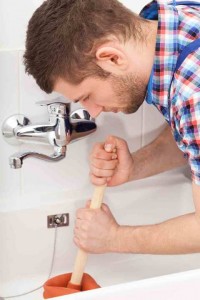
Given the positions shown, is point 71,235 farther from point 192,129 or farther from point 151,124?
point 192,129

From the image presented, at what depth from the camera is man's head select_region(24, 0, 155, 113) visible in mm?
949

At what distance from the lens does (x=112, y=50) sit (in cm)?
95

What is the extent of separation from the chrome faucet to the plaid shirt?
0.27m

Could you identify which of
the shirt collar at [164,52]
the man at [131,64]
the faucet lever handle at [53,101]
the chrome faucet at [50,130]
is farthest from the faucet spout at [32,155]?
the shirt collar at [164,52]

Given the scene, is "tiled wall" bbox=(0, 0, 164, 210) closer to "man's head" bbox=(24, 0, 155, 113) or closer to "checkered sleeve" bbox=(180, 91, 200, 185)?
"man's head" bbox=(24, 0, 155, 113)

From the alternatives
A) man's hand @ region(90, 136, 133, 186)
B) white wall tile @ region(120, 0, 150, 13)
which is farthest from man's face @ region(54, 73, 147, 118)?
white wall tile @ region(120, 0, 150, 13)

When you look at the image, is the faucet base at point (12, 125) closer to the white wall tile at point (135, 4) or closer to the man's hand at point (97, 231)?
the man's hand at point (97, 231)

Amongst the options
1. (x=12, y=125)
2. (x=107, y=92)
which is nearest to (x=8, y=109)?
(x=12, y=125)

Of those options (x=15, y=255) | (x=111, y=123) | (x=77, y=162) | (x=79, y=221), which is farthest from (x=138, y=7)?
(x=15, y=255)

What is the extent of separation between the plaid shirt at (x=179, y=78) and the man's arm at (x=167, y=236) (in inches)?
3.6

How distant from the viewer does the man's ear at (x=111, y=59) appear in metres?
0.95

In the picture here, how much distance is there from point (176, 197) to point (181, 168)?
0.29 ft

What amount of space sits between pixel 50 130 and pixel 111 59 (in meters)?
0.32

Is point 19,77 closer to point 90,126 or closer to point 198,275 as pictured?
point 90,126
